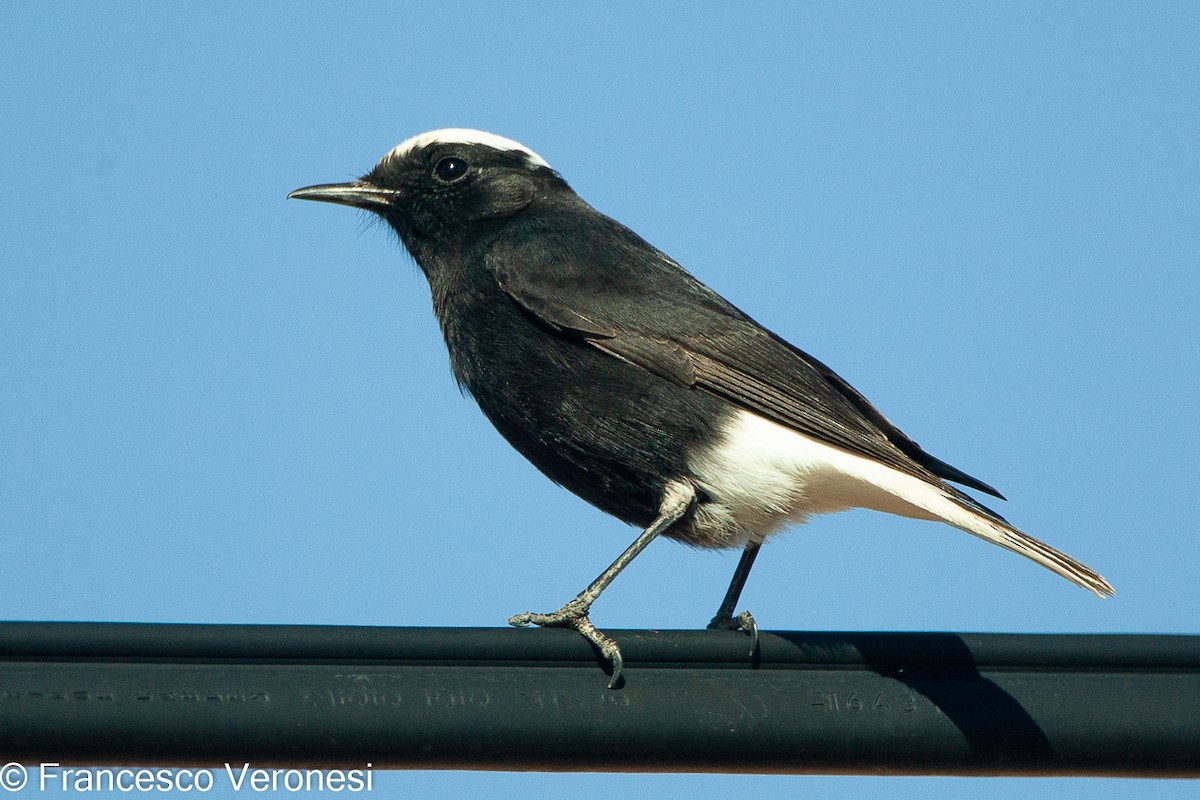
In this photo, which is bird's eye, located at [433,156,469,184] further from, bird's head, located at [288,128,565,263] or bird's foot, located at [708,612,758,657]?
bird's foot, located at [708,612,758,657]

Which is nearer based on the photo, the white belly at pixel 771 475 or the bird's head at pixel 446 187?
the white belly at pixel 771 475

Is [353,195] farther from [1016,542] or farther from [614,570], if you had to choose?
[1016,542]

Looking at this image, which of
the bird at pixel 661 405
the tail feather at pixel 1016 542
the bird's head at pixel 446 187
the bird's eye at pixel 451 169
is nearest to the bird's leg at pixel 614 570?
the bird at pixel 661 405

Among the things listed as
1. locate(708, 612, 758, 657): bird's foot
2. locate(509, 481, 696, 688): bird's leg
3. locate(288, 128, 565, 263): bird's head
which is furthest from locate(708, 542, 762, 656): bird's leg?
locate(288, 128, 565, 263): bird's head

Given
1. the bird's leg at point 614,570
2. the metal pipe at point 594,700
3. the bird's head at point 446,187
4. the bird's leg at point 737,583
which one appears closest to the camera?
the metal pipe at point 594,700

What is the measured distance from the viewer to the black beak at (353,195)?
23.7ft

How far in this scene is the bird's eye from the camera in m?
7.12

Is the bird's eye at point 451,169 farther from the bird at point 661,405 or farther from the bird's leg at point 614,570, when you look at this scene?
the bird's leg at point 614,570

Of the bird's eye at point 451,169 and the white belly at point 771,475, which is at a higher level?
the bird's eye at point 451,169

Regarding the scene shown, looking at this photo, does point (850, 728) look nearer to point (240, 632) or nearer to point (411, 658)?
point (411, 658)

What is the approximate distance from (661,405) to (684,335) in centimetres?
40

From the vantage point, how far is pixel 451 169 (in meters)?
7.15

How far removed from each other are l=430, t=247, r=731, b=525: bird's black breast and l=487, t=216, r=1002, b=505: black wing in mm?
81

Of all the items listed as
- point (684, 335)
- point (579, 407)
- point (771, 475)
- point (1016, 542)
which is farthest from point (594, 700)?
point (684, 335)
